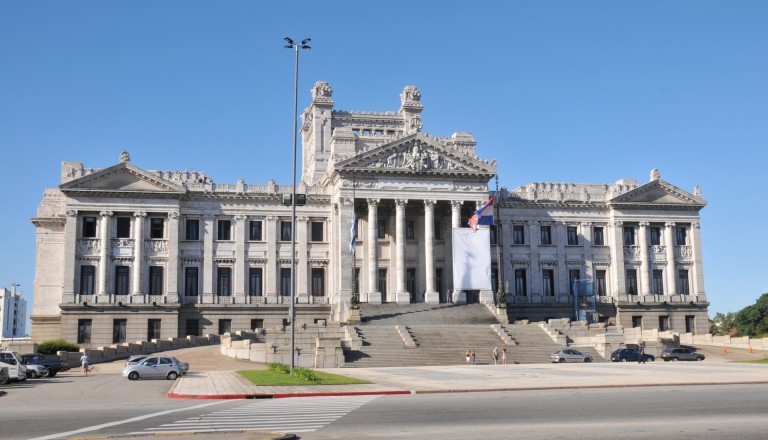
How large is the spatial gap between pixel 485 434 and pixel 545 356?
4313 centimetres

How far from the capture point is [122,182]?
76.2 m

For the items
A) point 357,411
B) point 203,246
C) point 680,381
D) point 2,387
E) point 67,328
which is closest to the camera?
point 357,411

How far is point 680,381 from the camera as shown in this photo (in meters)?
38.0

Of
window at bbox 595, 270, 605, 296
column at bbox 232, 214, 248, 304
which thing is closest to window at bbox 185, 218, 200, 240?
column at bbox 232, 214, 248, 304

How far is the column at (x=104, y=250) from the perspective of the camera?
74.8 m

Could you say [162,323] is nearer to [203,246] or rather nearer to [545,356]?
[203,246]

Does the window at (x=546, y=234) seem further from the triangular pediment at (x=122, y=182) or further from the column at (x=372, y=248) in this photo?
the triangular pediment at (x=122, y=182)

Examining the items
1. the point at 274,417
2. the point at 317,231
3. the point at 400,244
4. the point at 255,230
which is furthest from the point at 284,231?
the point at 274,417

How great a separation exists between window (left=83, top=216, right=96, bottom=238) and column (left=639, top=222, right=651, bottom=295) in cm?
5478

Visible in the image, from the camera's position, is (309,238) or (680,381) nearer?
(680,381)

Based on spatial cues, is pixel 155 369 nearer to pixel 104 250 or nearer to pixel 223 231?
pixel 104 250

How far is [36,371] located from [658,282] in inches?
2441

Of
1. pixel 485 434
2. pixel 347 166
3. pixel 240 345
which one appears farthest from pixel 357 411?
pixel 347 166

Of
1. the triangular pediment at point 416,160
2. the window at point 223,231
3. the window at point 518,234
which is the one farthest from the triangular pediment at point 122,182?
the window at point 518,234
